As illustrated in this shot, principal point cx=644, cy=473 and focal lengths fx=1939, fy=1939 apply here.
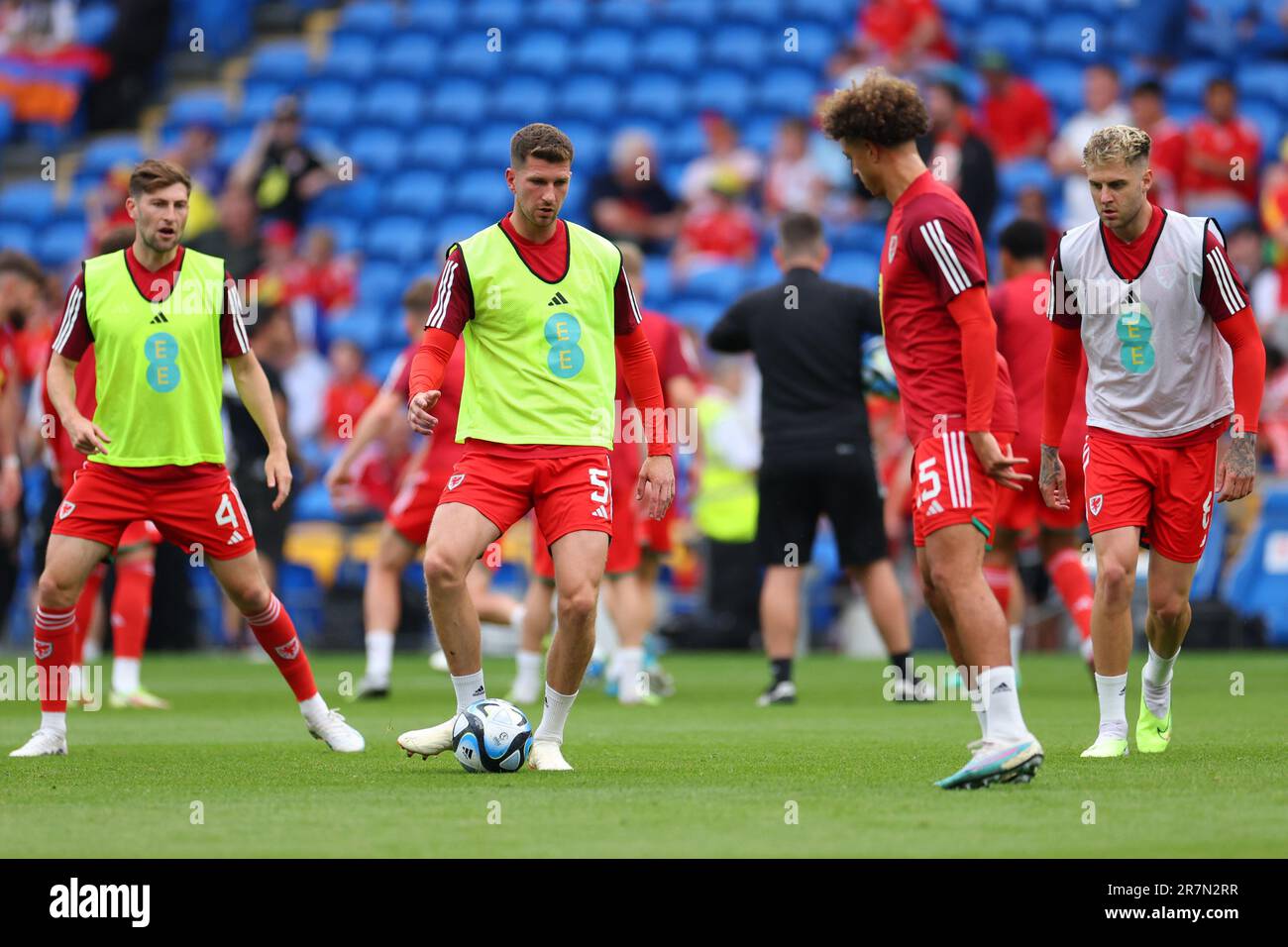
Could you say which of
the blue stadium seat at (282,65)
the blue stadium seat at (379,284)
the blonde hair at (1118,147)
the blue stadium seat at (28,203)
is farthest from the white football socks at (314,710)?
the blue stadium seat at (282,65)

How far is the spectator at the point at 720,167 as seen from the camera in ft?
69.3

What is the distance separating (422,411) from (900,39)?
50.6 feet

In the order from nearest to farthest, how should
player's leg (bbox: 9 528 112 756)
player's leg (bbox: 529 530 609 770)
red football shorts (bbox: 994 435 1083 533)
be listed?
1. player's leg (bbox: 529 530 609 770)
2. player's leg (bbox: 9 528 112 756)
3. red football shorts (bbox: 994 435 1083 533)

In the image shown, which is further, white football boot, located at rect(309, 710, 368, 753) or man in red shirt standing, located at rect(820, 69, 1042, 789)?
white football boot, located at rect(309, 710, 368, 753)

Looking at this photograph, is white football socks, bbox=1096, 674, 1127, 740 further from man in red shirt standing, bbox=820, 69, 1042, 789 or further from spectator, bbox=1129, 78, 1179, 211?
spectator, bbox=1129, 78, 1179, 211

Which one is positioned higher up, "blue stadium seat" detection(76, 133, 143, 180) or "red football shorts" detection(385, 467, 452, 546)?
"blue stadium seat" detection(76, 133, 143, 180)

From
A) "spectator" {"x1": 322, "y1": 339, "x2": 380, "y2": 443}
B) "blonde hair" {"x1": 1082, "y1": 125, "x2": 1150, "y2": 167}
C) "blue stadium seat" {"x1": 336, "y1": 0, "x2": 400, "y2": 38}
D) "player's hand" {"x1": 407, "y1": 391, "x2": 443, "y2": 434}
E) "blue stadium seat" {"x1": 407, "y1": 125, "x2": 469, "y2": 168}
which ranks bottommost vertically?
"player's hand" {"x1": 407, "y1": 391, "x2": 443, "y2": 434}

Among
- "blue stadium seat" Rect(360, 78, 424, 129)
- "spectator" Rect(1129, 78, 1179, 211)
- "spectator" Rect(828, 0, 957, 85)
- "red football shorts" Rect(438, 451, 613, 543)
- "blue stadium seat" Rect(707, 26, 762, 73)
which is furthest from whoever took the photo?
"blue stadium seat" Rect(360, 78, 424, 129)

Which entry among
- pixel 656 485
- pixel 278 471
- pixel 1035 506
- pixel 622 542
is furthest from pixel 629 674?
pixel 656 485

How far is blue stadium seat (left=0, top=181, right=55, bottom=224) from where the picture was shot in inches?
944

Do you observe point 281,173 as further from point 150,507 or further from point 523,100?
point 150,507

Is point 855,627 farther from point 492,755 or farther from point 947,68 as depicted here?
point 492,755

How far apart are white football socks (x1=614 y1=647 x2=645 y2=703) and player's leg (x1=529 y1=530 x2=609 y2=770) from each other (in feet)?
13.5

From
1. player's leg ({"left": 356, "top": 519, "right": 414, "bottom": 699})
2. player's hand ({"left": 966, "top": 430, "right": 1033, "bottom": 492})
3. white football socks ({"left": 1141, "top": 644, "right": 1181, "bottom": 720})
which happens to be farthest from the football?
player's leg ({"left": 356, "top": 519, "right": 414, "bottom": 699})
